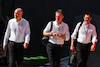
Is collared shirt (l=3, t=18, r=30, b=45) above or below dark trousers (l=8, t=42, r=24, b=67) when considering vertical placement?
above

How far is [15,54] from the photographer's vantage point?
6.43m

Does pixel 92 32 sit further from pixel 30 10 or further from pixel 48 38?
pixel 30 10

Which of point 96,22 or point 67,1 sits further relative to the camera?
point 67,1

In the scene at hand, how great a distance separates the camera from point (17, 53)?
6453 millimetres

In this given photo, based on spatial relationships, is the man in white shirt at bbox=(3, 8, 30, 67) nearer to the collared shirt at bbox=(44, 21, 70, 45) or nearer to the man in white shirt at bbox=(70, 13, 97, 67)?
the collared shirt at bbox=(44, 21, 70, 45)

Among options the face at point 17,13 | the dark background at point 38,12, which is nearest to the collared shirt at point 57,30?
the face at point 17,13

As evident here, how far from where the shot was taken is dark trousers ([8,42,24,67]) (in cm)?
638

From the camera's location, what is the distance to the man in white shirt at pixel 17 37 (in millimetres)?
6371

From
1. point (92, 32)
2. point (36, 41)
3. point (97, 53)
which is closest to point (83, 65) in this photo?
point (92, 32)

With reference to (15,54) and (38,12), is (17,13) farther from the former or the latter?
(38,12)

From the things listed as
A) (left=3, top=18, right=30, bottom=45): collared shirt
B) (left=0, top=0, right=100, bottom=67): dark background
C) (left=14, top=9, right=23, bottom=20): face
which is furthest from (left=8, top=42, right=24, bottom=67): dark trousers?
(left=0, top=0, right=100, bottom=67): dark background

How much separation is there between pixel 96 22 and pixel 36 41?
199 inches

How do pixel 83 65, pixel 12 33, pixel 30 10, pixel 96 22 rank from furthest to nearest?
pixel 30 10 < pixel 96 22 < pixel 83 65 < pixel 12 33

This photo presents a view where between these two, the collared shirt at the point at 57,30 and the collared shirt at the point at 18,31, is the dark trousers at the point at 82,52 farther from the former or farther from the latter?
the collared shirt at the point at 18,31
